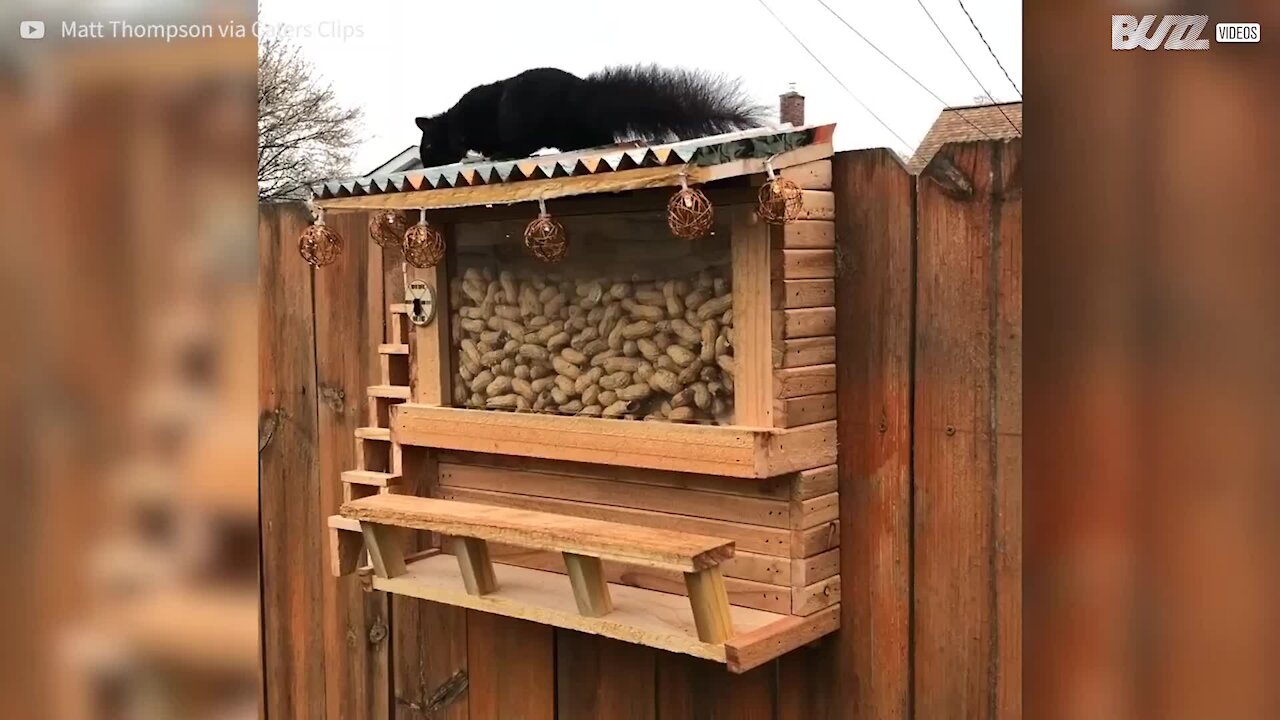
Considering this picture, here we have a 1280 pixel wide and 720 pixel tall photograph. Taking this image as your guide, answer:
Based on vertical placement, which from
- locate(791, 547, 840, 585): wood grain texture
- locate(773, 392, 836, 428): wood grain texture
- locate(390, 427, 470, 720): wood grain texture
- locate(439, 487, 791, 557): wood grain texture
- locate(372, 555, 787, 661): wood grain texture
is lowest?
locate(390, 427, 470, 720): wood grain texture

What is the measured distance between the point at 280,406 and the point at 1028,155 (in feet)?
4.87

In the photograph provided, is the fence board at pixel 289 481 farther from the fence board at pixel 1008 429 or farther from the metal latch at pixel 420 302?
the fence board at pixel 1008 429

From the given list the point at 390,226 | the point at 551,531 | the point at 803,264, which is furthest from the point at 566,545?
the point at 390,226

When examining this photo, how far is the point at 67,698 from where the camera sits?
9.4 inches

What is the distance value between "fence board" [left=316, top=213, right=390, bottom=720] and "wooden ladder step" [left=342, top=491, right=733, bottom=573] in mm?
310

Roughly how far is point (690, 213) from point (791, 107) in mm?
299

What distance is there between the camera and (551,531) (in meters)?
1.03

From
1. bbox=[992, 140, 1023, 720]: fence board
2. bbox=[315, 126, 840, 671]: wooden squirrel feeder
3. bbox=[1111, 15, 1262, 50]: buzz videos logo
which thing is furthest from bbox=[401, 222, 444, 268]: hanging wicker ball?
bbox=[1111, 15, 1262, 50]: buzz videos logo

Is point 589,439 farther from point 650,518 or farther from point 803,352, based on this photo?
point 803,352

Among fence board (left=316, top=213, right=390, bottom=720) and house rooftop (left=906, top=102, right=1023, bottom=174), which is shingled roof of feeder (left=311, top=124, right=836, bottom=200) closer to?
house rooftop (left=906, top=102, right=1023, bottom=174)

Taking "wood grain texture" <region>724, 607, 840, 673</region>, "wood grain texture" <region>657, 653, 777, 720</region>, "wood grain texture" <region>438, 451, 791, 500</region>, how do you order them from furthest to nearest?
"wood grain texture" <region>657, 653, 777, 720</region>, "wood grain texture" <region>438, 451, 791, 500</region>, "wood grain texture" <region>724, 607, 840, 673</region>

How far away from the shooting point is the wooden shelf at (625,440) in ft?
3.25

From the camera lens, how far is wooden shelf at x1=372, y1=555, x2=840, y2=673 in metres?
0.95

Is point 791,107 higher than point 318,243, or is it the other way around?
point 791,107
